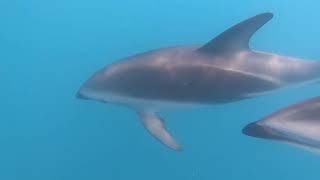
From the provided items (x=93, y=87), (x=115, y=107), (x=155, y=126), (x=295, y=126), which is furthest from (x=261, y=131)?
(x=115, y=107)

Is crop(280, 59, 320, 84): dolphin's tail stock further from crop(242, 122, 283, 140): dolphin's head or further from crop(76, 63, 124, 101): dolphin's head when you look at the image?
crop(242, 122, 283, 140): dolphin's head

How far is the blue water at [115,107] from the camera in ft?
17.7

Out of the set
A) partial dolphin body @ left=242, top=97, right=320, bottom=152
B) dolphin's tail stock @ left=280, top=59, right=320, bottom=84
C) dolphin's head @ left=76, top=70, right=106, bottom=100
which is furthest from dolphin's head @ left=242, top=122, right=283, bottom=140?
dolphin's head @ left=76, top=70, right=106, bottom=100

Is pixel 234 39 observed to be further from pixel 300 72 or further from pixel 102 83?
pixel 102 83

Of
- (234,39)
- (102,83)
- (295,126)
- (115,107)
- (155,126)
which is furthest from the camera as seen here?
(115,107)

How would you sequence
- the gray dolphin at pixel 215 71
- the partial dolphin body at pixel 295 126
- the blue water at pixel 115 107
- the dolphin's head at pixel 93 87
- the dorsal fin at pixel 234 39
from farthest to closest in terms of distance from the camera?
the blue water at pixel 115 107
the dolphin's head at pixel 93 87
the gray dolphin at pixel 215 71
the dorsal fin at pixel 234 39
the partial dolphin body at pixel 295 126

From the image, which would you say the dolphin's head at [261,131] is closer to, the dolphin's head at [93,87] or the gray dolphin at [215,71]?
the gray dolphin at [215,71]

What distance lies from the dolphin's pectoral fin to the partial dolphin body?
165cm

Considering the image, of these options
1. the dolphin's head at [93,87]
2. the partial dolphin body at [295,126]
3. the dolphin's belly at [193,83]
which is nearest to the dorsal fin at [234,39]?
the dolphin's belly at [193,83]

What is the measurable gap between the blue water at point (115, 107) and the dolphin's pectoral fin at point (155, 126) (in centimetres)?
107

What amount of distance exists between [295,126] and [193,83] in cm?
137

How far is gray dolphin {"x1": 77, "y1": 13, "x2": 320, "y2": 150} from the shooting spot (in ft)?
11.1

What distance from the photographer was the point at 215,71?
11.1ft

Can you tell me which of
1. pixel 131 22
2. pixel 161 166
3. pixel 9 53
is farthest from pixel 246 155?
pixel 9 53
